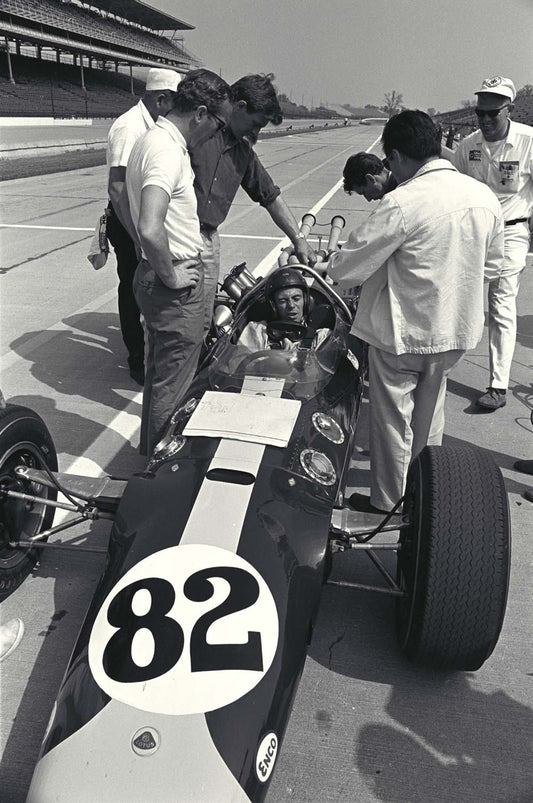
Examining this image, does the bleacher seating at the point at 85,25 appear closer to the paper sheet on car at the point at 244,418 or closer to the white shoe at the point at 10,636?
the paper sheet on car at the point at 244,418

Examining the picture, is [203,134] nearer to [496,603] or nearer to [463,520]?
[463,520]

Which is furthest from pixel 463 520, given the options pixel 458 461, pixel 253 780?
pixel 253 780

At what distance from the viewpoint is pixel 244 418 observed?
296 centimetres

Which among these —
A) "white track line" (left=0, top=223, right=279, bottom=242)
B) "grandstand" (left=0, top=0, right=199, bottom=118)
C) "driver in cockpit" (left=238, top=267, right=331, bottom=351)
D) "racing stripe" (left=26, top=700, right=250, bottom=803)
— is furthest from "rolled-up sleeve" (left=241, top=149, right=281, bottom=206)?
"grandstand" (left=0, top=0, right=199, bottom=118)

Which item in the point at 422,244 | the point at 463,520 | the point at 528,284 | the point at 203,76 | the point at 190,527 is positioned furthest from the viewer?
the point at 528,284

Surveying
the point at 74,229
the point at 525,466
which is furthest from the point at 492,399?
the point at 74,229

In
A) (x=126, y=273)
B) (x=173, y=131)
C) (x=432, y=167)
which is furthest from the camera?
(x=126, y=273)

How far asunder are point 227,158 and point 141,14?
81.2m

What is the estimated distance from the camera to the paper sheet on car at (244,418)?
286cm

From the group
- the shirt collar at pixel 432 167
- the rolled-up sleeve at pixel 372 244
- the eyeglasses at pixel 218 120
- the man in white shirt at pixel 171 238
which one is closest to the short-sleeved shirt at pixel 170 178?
the man in white shirt at pixel 171 238

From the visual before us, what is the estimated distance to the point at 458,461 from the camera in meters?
2.76

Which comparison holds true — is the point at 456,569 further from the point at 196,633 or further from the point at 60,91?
the point at 60,91

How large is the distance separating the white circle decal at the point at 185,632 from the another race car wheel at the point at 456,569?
0.66m

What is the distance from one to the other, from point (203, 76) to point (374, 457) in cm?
208
